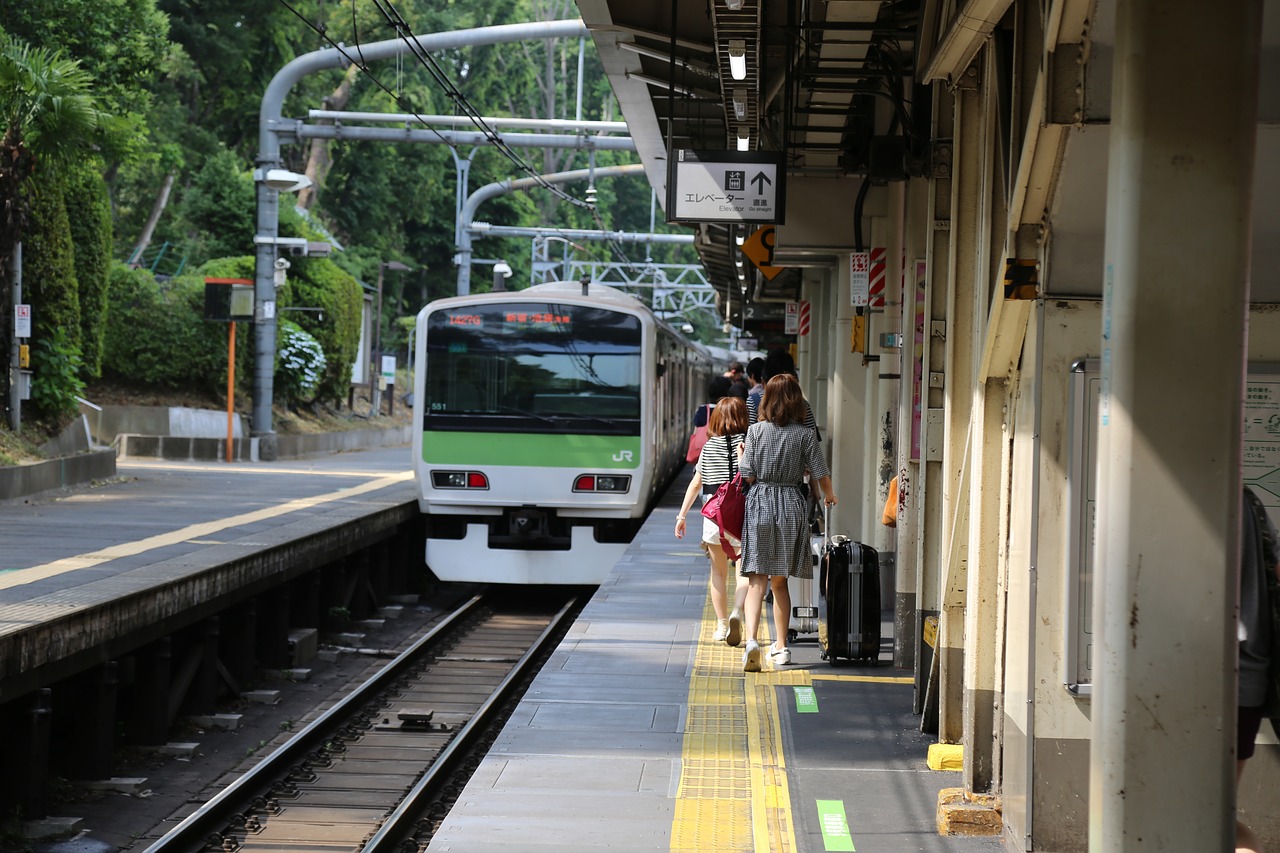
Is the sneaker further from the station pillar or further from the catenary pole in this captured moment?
the catenary pole

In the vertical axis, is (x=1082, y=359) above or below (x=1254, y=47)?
below

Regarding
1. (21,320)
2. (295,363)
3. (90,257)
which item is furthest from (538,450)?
(295,363)

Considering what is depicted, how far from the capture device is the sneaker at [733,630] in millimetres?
9414

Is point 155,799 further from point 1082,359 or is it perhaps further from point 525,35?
point 525,35

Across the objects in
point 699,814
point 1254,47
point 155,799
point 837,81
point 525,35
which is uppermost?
point 525,35

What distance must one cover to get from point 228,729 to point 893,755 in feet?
18.1

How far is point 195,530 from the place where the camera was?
12922 mm

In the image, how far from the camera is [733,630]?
9453 millimetres

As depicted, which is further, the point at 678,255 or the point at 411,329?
the point at 678,255

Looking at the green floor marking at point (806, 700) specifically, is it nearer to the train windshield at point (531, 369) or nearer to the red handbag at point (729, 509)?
the red handbag at point (729, 509)

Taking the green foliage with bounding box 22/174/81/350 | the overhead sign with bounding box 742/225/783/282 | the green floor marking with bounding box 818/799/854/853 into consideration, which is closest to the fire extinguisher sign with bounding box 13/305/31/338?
Result: the green foliage with bounding box 22/174/81/350

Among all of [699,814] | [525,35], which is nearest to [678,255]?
[525,35]

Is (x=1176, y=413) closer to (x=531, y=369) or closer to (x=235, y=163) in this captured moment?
(x=531, y=369)

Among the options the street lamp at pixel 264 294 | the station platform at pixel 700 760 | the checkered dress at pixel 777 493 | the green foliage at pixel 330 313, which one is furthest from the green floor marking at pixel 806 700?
the green foliage at pixel 330 313
